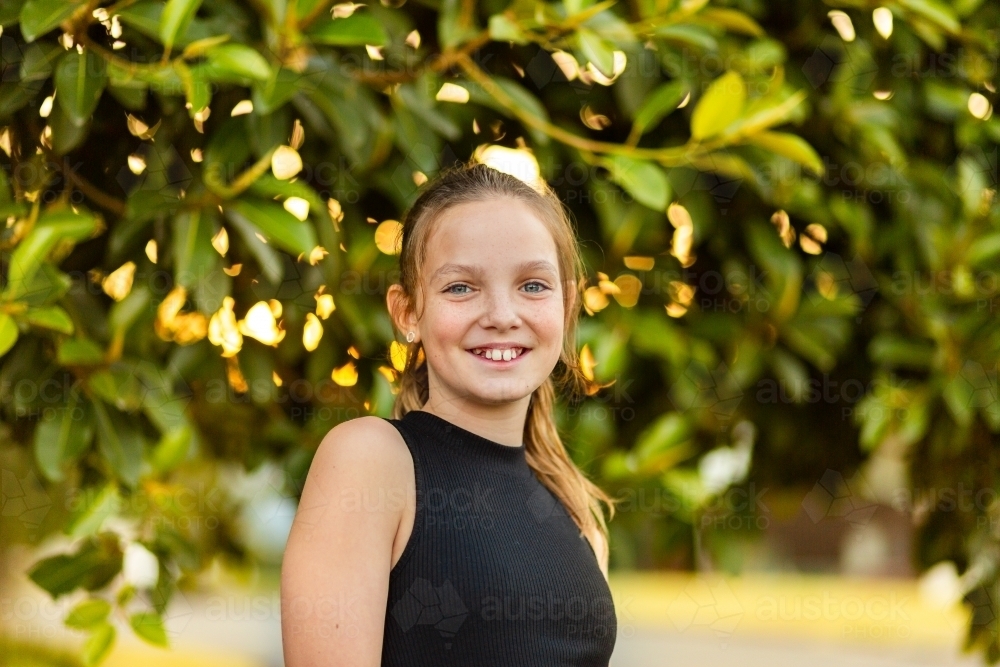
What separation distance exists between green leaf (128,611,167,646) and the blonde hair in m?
0.53

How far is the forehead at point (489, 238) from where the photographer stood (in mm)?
1101

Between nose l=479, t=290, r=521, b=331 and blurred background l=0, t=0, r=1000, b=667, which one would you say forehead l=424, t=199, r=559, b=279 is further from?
blurred background l=0, t=0, r=1000, b=667

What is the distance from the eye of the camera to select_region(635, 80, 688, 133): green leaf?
5.37ft

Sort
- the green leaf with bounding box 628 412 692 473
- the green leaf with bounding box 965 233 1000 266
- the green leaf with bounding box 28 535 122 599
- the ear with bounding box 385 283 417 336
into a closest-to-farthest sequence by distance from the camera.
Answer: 1. the ear with bounding box 385 283 417 336
2. the green leaf with bounding box 28 535 122 599
3. the green leaf with bounding box 628 412 692 473
4. the green leaf with bounding box 965 233 1000 266

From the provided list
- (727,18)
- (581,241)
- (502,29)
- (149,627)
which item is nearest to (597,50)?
(502,29)

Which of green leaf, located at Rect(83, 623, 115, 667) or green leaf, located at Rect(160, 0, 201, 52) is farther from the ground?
green leaf, located at Rect(160, 0, 201, 52)

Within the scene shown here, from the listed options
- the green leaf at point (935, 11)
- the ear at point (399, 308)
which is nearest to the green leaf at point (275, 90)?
the ear at point (399, 308)

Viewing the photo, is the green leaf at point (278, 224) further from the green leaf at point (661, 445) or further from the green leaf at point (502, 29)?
the green leaf at point (661, 445)

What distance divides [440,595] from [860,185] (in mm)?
1255

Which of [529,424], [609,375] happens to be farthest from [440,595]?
[609,375]

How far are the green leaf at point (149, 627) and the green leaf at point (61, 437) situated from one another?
22cm

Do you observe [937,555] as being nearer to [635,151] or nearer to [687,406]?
[687,406]

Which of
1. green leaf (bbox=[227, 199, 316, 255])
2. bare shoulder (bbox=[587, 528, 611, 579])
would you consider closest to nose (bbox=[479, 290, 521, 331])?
bare shoulder (bbox=[587, 528, 611, 579])

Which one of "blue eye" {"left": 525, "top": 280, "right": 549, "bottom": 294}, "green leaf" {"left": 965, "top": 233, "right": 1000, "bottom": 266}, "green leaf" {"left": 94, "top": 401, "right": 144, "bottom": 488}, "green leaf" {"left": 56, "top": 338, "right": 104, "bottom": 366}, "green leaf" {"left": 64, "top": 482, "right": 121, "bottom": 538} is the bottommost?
"green leaf" {"left": 965, "top": 233, "right": 1000, "bottom": 266}
